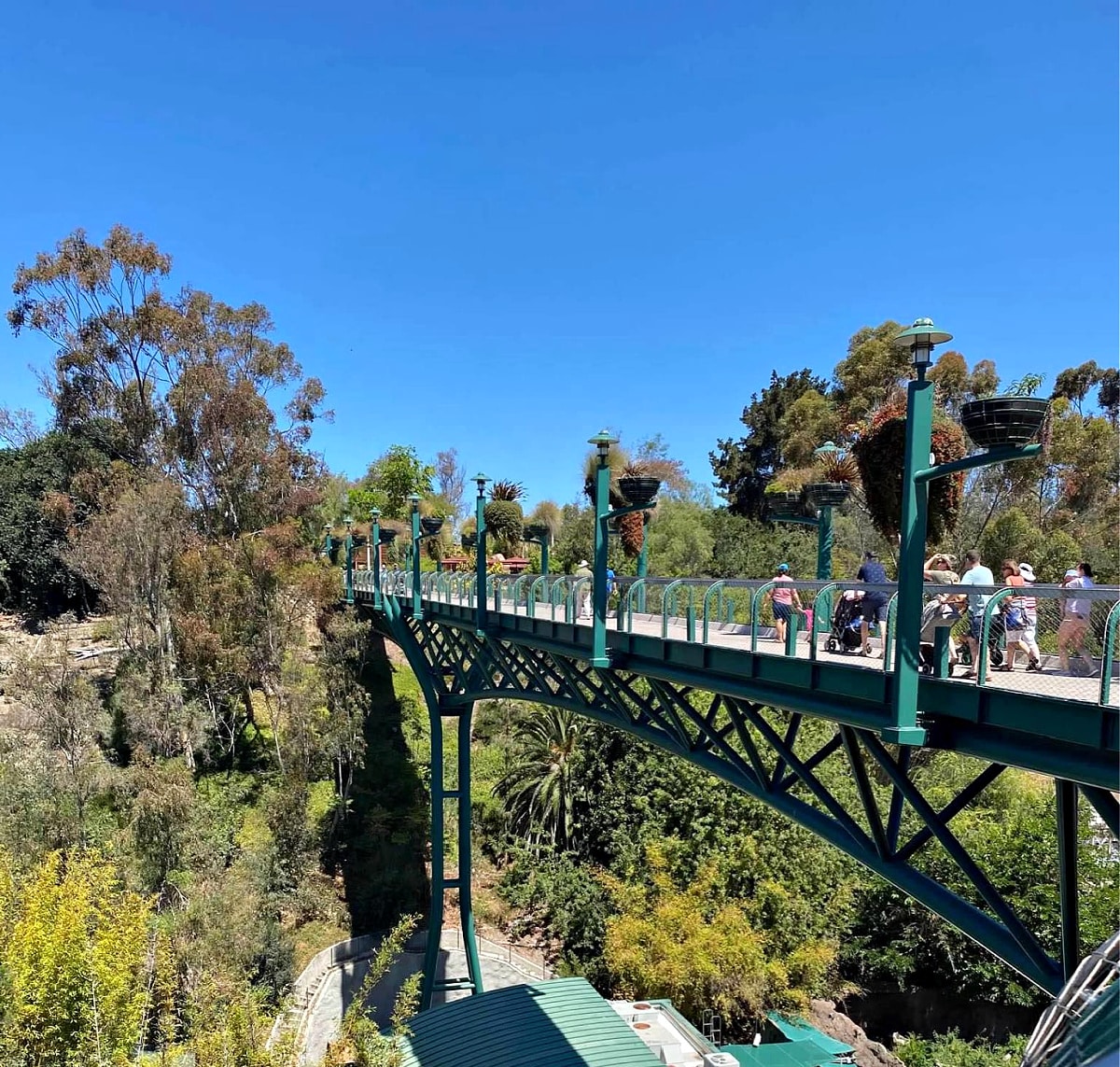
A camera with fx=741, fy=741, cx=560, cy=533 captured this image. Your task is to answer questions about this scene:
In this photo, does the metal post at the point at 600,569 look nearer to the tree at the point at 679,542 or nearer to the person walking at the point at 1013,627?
the person walking at the point at 1013,627

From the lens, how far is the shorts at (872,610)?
6.20 meters

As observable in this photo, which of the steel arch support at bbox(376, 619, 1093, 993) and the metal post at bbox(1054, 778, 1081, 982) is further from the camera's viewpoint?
the steel arch support at bbox(376, 619, 1093, 993)

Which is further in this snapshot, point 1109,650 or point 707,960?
point 707,960

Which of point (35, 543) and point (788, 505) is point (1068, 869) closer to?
point (788, 505)

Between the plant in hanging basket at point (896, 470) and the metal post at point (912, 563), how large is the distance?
792cm

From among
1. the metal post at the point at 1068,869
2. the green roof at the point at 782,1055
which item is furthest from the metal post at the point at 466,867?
the metal post at the point at 1068,869

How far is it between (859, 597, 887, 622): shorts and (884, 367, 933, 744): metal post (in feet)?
4.01

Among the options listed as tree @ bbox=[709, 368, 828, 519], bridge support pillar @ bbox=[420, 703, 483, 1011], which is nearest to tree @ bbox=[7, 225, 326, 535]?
bridge support pillar @ bbox=[420, 703, 483, 1011]

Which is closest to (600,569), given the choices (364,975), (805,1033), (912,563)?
(912,563)

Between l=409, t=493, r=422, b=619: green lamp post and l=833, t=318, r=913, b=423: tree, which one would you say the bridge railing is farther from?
l=833, t=318, r=913, b=423: tree

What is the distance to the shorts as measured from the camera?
620 cm

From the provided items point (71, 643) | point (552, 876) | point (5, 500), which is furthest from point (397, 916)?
point (5, 500)

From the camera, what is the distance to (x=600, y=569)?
8805mm

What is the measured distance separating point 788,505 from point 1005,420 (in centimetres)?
520
